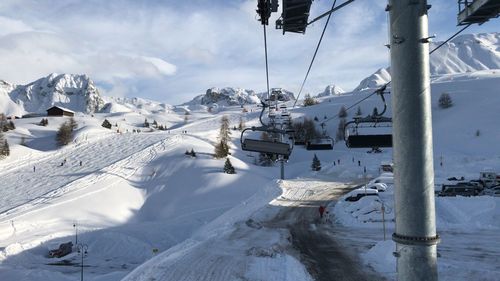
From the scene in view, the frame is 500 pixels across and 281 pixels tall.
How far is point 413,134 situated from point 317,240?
21.0m

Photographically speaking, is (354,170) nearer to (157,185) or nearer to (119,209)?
(157,185)

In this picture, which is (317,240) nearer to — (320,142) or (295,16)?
(320,142)

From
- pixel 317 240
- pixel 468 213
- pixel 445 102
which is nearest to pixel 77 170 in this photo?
pixel 317 240

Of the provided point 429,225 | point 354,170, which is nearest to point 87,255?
point 429,225

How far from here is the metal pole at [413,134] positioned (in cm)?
368

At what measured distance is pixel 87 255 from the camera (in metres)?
29.9

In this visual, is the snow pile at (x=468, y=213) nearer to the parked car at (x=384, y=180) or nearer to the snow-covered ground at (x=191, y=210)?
the snow-covered ground at (x=191, y=210)

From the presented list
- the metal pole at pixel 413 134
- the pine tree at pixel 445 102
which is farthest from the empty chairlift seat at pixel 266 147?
the pine tree at pixel 445 102

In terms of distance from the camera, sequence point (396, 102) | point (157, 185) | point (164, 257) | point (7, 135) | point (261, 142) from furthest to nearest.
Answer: point (7, 135) → point (157, 185) → point (164, 257) → point (261, 142) → point (396, 102)

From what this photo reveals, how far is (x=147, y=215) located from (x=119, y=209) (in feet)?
9.58

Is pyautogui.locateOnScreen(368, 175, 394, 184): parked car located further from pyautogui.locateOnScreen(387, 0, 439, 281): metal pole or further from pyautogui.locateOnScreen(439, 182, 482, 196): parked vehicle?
pyautogui.locateOnScreen(387, 0, 439, 281): metal pole

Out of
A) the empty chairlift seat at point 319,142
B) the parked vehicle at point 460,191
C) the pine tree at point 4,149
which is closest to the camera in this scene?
the empty chairlift seat at point 319,142

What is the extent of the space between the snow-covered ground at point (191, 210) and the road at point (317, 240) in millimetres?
297

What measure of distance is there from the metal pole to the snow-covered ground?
1275 centimetres
